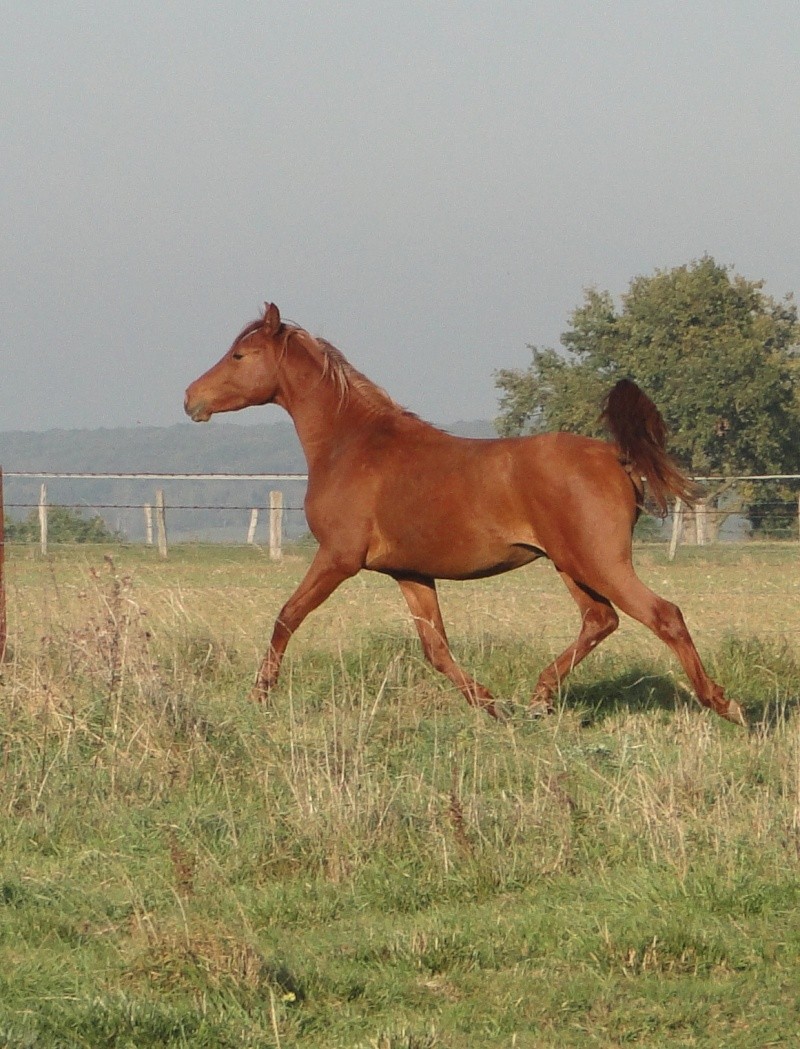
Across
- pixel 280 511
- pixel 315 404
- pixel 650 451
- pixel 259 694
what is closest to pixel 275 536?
pixel 280 511

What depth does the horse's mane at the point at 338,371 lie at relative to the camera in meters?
8.89

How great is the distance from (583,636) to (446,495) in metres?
1.11

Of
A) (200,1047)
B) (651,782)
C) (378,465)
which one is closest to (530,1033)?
(200,1047)

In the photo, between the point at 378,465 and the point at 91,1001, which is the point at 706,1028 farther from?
the point at 378,465

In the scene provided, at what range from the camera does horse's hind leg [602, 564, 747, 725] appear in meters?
7.26

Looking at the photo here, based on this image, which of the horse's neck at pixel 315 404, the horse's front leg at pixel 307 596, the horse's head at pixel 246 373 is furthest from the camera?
the horse's head at pixel 246 373

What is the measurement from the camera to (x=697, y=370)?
42.5m

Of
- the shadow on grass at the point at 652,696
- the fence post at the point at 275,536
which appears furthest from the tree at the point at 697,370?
the shadow on grass at the point at 652,696

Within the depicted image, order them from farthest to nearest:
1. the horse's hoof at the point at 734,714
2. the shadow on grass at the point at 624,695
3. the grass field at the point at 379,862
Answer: the shadow on grass at the point at 624,695, the horse's hoof at the point at 734,714, the grass field at the point at 379,862

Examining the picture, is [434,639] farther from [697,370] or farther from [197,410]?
[697,370]

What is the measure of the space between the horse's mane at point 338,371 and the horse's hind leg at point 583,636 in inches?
64.0

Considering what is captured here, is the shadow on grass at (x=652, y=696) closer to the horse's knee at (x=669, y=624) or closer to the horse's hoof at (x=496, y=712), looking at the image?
the horse's hoof at (x=496, y=712)

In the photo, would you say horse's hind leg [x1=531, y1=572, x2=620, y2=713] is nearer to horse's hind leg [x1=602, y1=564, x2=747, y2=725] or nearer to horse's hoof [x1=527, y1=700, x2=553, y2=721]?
horse's hoof [x1=527, y1=700, x2=553, y2=721]

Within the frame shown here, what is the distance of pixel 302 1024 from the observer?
3.68 m
